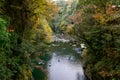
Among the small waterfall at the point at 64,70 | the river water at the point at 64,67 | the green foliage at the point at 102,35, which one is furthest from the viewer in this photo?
the river water at the point at 64,67

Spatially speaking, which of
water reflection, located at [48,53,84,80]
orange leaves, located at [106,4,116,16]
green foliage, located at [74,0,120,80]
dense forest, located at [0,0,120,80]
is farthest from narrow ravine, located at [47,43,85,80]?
orange leaves, located at [106,4,116,16]

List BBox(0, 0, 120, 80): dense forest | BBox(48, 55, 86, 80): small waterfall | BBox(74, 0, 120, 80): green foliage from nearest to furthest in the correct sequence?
BBox(0, 0, 120, 80): dense forest
BBox(74, 0, 120, 80): green foliage
BBox(48, 55, 86, 80): small waterfall

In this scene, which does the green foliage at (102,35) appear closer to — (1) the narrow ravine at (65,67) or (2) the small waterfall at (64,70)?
(2) the small waterfall at (64,70)

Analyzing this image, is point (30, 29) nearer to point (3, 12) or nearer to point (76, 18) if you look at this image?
point (3, 12)

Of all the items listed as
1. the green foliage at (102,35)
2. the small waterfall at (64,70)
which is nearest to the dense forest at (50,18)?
the green foliage at (102,35)

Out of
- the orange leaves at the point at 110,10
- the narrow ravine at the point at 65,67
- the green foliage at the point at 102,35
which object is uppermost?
the orange leaves at the point at 110,10

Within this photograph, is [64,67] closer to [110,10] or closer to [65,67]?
[65,67]

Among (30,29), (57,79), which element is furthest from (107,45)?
(57,79)

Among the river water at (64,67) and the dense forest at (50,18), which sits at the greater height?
the dense forest at (50,18)

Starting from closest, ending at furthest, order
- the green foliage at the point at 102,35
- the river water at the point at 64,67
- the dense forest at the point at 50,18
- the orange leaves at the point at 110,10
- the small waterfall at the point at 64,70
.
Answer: the dense forest at the point at 50,18, the green foliage at the point at 102,35, the orange leaves at the point at 110,10, the small waterfall at the point at 64,70, the river water at the point at 64,67

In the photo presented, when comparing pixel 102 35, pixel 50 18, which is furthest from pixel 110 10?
pixel 50 18

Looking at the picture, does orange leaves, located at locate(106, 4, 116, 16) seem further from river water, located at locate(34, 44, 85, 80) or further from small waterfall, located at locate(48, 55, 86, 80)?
river water, located at locate(34, 44, 85, 80)
